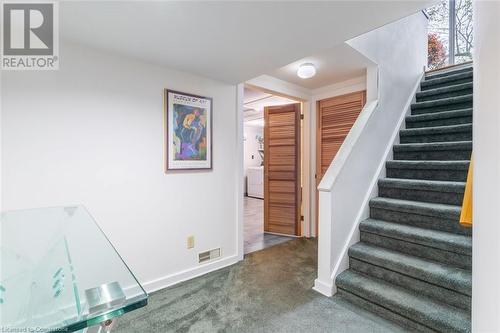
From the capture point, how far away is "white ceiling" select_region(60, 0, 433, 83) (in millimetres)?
1303

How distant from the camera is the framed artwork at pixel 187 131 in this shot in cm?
218

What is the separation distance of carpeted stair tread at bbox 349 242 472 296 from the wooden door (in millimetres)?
1543

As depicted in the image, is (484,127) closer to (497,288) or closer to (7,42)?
(497,288)

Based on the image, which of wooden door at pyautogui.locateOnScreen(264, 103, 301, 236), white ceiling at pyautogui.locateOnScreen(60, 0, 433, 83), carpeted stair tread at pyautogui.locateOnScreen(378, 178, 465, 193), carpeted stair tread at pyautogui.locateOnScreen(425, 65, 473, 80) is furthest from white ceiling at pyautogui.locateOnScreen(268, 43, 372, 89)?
carpeted stair tread at pyautogui.locateOnScreen(425, 65, 473, 80)

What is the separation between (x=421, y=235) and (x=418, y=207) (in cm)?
27

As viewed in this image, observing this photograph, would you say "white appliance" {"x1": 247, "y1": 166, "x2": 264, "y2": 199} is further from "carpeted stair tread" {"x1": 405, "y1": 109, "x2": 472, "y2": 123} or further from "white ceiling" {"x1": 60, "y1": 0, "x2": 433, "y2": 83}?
"white ceiling" {"x1": 60, "y1": 0, "x2": 433, "y2": 83}

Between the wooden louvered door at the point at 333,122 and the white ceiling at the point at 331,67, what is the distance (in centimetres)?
28

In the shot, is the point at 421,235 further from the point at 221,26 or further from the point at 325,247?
the point at 221,26

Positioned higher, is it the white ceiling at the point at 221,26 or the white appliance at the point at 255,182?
the white ceiling at the point at 221,26

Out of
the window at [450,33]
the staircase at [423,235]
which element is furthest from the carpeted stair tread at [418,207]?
the window at [450,33]

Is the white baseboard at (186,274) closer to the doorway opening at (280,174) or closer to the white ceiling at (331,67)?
the doorway opening at (280,174)

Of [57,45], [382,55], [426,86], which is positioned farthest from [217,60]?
[426,86]

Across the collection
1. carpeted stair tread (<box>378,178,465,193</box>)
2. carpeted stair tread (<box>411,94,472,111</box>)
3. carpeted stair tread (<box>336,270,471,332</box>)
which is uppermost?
carpeted stair tread (<box>411,94,472,111</box>)

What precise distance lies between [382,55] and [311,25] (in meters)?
1.70
